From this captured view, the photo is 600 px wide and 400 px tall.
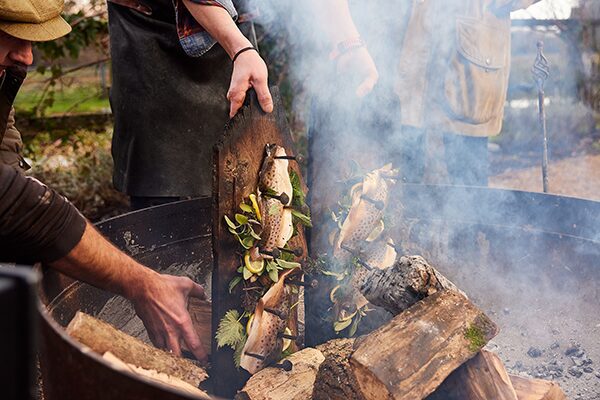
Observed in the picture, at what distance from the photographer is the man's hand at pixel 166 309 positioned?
7.07 ft

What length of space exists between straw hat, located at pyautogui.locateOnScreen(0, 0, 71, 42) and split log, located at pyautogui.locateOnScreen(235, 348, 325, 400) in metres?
1.43

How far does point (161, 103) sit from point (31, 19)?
32.1 inches

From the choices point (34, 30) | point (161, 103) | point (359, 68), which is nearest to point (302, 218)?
point (359, 68)

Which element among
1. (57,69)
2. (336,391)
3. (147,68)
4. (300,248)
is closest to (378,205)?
(300,248)

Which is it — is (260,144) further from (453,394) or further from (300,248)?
(453,394)

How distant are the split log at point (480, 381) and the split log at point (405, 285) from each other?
28cm

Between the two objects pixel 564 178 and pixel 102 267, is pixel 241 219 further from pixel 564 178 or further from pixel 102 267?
pixel 564 178

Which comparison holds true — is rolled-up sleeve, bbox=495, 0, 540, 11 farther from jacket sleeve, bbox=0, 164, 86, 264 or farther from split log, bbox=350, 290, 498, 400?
jacket sleeve, bbox=0, 164, 86, 264

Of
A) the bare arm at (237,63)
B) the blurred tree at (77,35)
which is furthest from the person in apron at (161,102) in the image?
the blurred tree at (77,35)

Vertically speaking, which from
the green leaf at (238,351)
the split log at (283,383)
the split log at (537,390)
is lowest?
the split log at (283,383)

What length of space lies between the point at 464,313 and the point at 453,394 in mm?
265

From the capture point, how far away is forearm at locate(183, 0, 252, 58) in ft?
8.13

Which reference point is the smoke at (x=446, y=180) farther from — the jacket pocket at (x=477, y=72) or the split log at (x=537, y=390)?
the split log at (x=537, y=390)

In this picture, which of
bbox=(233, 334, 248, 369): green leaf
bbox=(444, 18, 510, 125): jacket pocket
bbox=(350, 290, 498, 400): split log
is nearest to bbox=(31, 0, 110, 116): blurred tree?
bbox=(444, 18, 510, 125): jacket pocket
